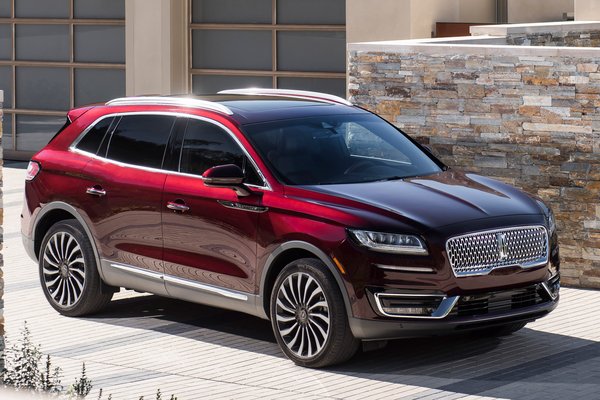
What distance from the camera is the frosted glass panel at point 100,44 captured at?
2330cm

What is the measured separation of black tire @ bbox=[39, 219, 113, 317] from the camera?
1157 cm

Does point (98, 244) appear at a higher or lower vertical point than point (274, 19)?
lower

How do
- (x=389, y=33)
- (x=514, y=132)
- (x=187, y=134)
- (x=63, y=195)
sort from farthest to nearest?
(x=389, y=33), (x=514, y=132), (x=63, y=195), (x=187, y=134)

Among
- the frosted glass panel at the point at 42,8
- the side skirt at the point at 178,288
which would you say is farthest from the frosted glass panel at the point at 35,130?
the side skirt at the point at 178,288

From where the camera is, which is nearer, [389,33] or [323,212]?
[323,212]

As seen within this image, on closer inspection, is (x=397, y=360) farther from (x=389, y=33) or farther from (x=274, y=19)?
(x=274, y=19)

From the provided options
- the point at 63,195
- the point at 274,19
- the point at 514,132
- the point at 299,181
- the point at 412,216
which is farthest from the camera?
the point at 274,19

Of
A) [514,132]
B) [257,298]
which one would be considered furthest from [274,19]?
[257,298]

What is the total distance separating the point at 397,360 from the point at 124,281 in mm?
2420

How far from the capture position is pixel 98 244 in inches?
452

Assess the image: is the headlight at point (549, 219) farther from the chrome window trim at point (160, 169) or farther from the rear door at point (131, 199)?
the rear door at point (131, 199)

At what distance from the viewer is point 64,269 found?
11734 millimetres

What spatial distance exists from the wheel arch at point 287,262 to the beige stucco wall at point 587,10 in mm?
10898

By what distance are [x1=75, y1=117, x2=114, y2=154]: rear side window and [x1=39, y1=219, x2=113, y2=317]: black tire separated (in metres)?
0.62
